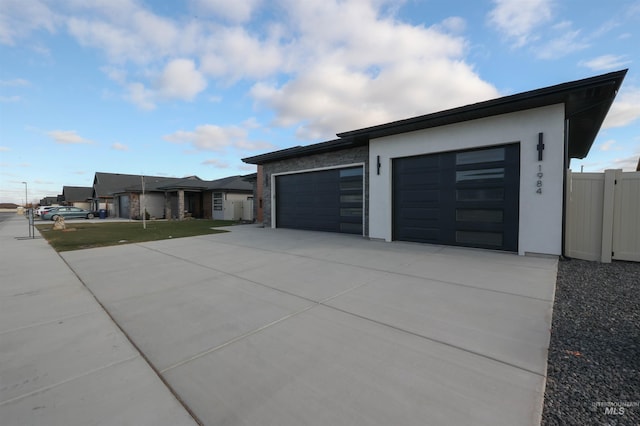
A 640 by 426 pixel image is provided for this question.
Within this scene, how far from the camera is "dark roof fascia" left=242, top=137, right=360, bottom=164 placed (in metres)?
10.4

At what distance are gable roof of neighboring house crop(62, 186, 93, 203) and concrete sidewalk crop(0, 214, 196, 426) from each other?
53.2 metres

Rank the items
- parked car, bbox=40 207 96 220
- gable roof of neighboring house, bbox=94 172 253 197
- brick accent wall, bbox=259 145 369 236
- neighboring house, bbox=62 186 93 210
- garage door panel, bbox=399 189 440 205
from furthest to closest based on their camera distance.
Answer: neighboring house, bbox=62 186 93 210, parked car, bbox=40 207 96 220, gable roof of neighboring house, bbox=94 172 253 197, brick accent wall, bbox=259 145 369 236, garage door panel, bbox=399 189 440 205

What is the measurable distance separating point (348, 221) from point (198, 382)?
941cm

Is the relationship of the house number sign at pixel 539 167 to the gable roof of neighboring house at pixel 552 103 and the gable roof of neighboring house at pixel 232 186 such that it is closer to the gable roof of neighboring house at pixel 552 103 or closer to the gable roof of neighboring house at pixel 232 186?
the gable roof of neighboring house at pixel 552 103

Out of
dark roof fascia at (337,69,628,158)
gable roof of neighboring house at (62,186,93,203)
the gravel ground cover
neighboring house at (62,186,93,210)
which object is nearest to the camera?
the gravel ground cover

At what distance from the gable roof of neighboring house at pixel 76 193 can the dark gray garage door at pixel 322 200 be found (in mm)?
46946

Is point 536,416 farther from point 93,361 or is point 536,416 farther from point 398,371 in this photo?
point 93,361

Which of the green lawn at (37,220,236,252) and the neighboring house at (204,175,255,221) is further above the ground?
the neighboring house at (204,175,255,221)

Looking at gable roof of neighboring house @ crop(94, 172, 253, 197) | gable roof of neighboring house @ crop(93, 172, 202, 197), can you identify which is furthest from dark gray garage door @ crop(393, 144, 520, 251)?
gable roof of neighboring house @ crop(93, 172, 202, 197)

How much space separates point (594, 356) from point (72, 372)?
15.1ft

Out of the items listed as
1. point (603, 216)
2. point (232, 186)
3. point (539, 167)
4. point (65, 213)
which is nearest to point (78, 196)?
point (65, 213)

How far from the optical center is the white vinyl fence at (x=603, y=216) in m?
5.81

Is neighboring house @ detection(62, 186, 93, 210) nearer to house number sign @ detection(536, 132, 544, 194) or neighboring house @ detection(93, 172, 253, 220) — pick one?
neighboring house @ detection(93, 172, 253, 220)

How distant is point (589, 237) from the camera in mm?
6246
